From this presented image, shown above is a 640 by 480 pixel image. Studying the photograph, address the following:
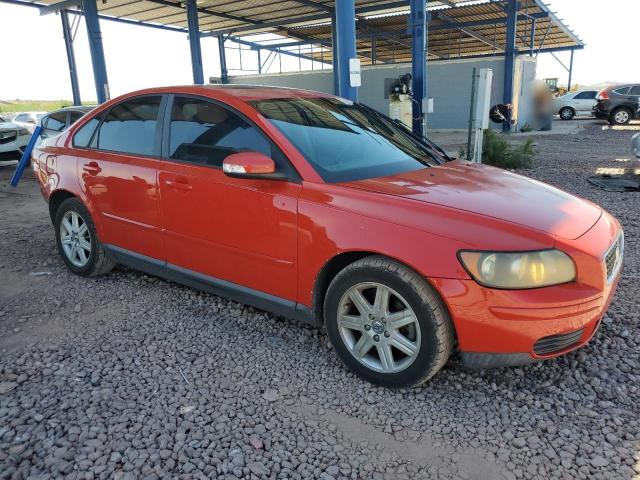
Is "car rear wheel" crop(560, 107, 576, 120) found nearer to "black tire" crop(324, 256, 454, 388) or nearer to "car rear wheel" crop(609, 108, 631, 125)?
"car rear wheel" crop(609, 108, 631, 125)

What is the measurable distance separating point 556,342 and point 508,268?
0.47 metres

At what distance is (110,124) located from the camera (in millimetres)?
4172

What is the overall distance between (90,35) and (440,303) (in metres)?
16.7

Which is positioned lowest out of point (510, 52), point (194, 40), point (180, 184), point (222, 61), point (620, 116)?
point (620, 116)

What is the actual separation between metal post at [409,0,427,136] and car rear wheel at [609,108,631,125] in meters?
14.1

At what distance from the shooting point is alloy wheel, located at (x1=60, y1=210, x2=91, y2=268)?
14.5ft

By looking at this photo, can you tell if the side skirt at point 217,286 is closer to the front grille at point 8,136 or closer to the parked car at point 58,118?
the parked car at point 58,118

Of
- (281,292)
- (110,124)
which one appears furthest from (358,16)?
(281,292)

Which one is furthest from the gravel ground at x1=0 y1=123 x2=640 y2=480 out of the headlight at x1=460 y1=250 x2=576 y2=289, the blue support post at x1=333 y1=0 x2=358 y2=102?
the blue support post at x1=333 y1=0 x2=358 y2=102

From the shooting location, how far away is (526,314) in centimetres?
239

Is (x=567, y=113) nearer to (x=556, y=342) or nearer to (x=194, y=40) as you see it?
(x=194, y=40)

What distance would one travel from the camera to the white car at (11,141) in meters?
11.1

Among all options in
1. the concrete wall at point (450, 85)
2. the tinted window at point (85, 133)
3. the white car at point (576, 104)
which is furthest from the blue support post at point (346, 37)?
the white car at point (576, 104)

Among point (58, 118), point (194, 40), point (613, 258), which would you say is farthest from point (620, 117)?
point (613, 258)
